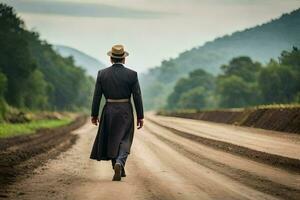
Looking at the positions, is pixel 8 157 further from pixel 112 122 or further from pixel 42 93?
pixel 42 93

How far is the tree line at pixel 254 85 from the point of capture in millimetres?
116113

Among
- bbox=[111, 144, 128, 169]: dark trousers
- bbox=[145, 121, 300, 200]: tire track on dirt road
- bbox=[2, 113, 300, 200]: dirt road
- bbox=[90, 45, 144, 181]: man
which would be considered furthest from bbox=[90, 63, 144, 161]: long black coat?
bbox=[145, 121, 300, 200]: tire track on dirt road

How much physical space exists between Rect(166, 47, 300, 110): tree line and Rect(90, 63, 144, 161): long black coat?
82.7 m

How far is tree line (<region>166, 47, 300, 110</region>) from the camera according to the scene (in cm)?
11611

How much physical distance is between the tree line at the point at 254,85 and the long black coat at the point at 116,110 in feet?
271

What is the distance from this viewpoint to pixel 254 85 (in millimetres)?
138375

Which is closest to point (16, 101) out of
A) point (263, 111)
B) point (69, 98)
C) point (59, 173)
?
point (263, 111)

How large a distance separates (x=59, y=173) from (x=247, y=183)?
378 centimetres

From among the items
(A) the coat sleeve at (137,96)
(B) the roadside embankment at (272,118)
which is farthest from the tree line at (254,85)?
(A) the coat sleeve at (137,96)

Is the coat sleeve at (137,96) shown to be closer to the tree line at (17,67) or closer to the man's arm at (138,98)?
the man's arm at (138,98)

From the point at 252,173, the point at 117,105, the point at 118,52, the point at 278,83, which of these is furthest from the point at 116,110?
the point at 278,83

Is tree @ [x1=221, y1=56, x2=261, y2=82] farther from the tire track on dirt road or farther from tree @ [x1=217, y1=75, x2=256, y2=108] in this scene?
the tire track on dirt road

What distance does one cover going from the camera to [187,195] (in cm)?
989

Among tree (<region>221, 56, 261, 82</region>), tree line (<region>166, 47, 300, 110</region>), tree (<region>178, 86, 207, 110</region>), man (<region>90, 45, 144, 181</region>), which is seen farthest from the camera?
tree (<region>178, 86, 207, 110</region>)
